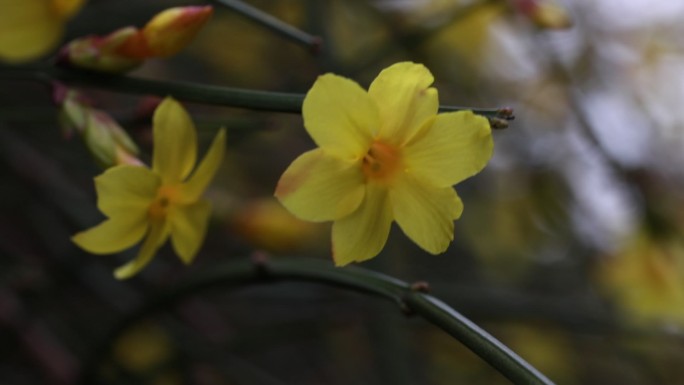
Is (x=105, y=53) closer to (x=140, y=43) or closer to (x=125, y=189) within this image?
(x=140, y=43)

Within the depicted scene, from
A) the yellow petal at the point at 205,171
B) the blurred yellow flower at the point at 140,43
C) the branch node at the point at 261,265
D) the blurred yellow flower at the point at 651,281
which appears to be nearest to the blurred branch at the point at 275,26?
the blurred yellow flower at the point at 140,43

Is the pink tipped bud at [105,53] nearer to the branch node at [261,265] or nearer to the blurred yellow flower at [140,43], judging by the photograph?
the blurred yellow flower at [140,43]

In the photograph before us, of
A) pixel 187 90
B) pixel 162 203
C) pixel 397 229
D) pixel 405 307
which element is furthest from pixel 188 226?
pixel 397 229

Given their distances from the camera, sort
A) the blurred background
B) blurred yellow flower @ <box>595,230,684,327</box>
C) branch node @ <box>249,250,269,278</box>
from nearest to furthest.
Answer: branch node @ <box>249,250,269,278</box>
the blurred background
blurred yellow flower @ <box>595,230,684,327</box>

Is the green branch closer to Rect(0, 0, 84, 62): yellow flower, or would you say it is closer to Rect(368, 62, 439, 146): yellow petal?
Rect(368, 62, 439, 146): yellow petal

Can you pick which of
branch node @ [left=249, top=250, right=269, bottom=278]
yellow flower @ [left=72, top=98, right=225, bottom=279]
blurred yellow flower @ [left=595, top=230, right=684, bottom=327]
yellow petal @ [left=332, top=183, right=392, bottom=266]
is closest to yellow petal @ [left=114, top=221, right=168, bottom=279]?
yellow flower @ [left=72, top=98, right=225, bottom=279]

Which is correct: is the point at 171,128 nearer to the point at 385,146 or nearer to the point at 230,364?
the point at 385,146

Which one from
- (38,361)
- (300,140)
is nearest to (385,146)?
(38,361)

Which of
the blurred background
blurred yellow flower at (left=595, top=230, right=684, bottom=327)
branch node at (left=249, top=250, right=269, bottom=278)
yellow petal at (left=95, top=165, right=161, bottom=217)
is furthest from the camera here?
blurred yellow flower at (left=595, top=230, right=684, bottom=327)
